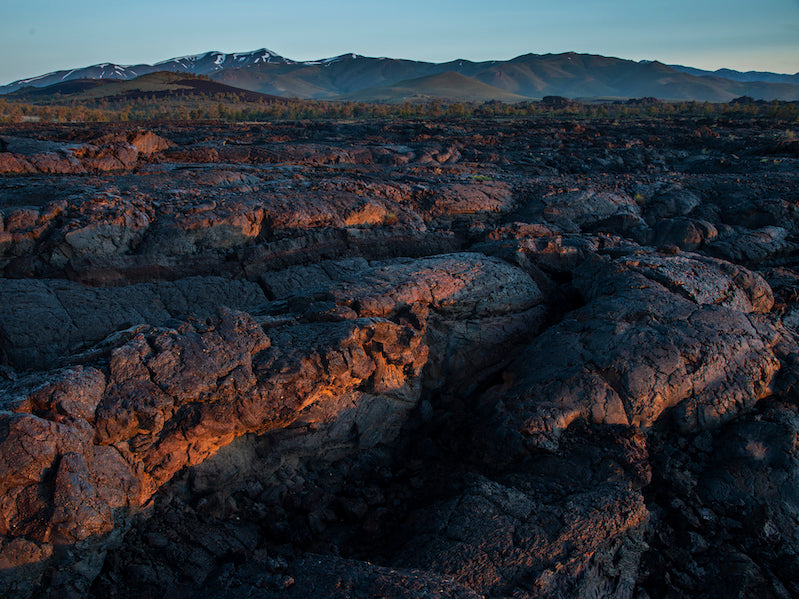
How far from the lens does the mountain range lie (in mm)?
136625

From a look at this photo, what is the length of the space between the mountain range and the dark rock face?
123217 mm

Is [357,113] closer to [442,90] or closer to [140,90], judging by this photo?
[140,90]

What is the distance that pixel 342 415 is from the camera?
5301 mm

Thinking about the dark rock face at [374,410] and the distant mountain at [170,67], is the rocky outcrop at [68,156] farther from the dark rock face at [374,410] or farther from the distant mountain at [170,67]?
the distant mountain at [170,67]

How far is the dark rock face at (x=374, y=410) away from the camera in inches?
150

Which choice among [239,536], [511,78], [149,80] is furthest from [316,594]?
[511,78]

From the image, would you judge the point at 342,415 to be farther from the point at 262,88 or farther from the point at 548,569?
the point at 262,88

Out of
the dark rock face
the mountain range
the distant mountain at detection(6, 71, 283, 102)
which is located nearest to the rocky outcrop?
the dark rock face

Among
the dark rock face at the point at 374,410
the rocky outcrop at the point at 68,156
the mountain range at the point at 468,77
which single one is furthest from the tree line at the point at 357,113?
the mountain range at the point at 468,77

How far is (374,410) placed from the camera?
5.55 metres

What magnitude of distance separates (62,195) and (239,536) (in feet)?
24.7

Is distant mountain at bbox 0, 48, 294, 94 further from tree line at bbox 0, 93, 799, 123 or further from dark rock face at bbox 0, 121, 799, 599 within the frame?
dark rock face at bbox 0, 121, 799, 599

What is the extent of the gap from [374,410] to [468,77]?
496 ft

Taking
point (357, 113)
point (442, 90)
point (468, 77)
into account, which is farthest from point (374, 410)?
point (468, 77)
